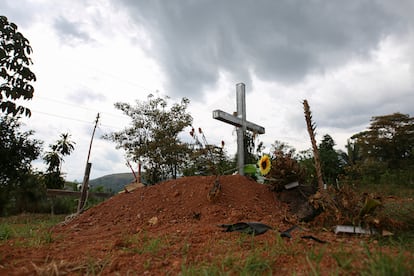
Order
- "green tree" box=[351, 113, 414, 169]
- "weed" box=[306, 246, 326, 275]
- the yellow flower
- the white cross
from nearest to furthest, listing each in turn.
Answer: "weed" box=[306, 246, 326, 275], the yellow flower, the white cross, "green tree" box=[351, 113, 414, 169]

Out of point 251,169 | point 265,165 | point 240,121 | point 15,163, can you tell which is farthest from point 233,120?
point 15,163

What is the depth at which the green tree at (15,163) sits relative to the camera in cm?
865

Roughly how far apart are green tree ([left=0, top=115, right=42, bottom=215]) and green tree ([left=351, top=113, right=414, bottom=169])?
13224 mm

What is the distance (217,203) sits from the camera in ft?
11.4

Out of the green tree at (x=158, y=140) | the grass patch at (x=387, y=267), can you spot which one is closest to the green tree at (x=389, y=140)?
the green tree at (x=158, y=140)

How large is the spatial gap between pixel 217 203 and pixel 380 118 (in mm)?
14548

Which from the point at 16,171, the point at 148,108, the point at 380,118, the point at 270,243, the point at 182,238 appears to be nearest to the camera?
the point at 270,243

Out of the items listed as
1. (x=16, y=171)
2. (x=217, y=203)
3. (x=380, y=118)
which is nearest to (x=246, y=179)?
(x=217, y=203)

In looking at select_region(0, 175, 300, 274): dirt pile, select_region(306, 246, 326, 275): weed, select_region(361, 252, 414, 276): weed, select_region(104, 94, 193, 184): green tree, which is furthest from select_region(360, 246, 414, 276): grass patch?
select_region(104, 94, 193, 184): green tree

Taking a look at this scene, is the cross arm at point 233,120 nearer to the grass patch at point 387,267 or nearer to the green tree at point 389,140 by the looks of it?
the grass patch at point 387,267

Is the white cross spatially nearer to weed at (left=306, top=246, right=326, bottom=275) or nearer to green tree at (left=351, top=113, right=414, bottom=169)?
weed at (left=306, top=246, right=326, bottom=275)

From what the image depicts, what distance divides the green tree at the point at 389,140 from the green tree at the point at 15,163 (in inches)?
521

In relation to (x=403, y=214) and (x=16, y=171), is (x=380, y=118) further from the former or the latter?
(x=16, y=171)

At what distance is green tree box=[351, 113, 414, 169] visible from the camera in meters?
13.1
